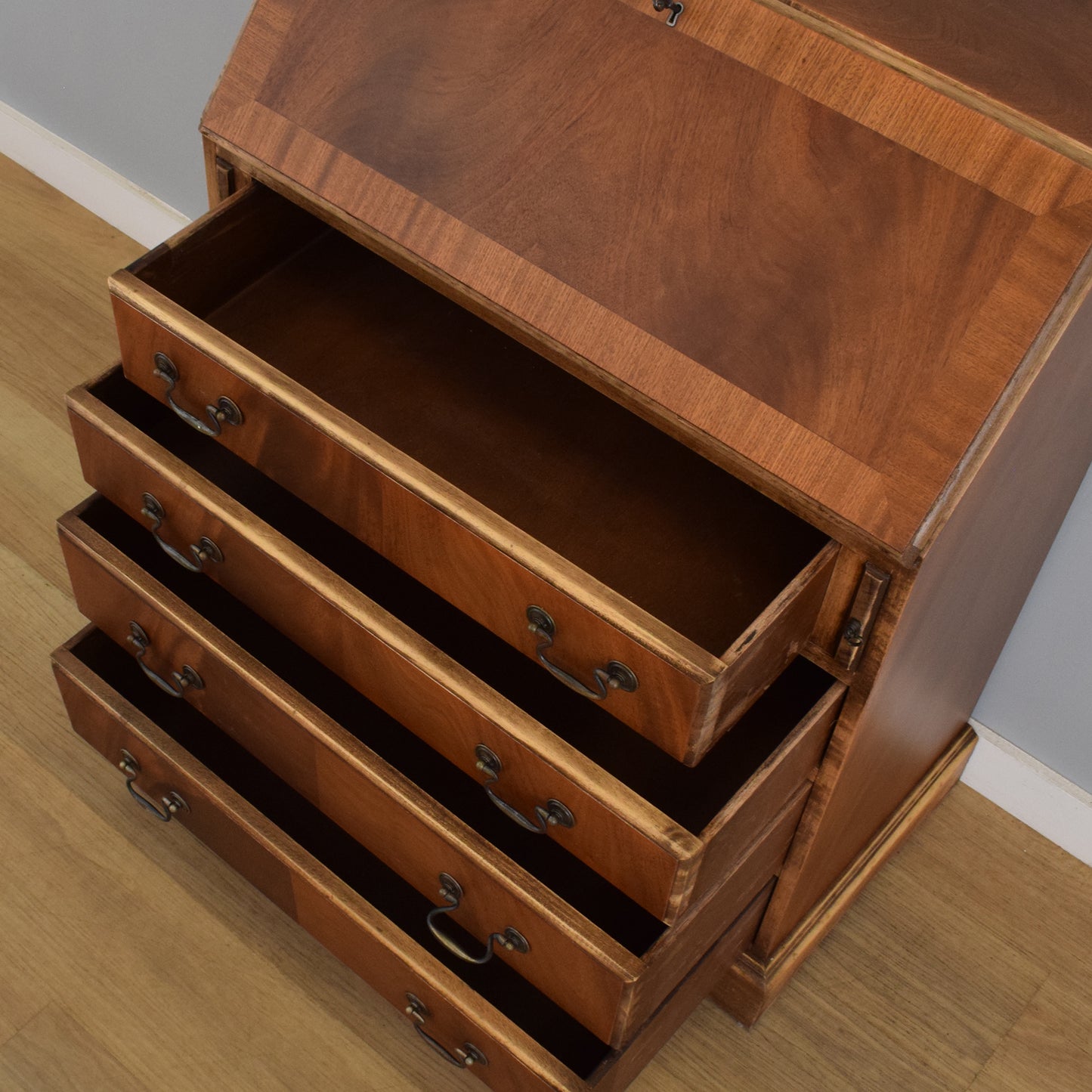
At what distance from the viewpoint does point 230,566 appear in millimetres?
1229

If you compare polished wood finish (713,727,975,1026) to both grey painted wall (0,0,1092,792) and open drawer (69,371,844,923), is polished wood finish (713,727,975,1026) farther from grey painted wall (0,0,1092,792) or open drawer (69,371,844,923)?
open drawer (69,371,844,923)

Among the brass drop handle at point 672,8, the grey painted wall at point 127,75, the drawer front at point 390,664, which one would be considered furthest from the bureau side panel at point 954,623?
the grey painted wall at point 127,75

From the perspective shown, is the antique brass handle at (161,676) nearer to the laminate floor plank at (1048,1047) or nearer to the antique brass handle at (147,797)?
the antique brass handle at (147,797)

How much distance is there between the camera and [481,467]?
1.22 meters

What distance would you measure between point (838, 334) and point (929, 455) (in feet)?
0.33

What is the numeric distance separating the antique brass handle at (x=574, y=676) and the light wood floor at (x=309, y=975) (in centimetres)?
55

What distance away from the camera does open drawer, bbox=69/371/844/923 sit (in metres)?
1.05

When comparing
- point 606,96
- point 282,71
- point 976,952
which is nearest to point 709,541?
point 606,96

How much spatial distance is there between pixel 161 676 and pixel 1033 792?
0.94 meters

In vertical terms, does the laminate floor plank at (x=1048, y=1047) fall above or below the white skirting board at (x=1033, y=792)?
below

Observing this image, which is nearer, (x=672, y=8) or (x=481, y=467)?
(x=672, y=8)

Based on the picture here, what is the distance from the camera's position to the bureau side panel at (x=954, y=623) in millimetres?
1042

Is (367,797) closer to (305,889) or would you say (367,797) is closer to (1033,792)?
(305,889)

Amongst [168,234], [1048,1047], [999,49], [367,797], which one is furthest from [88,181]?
[1048,1047]
